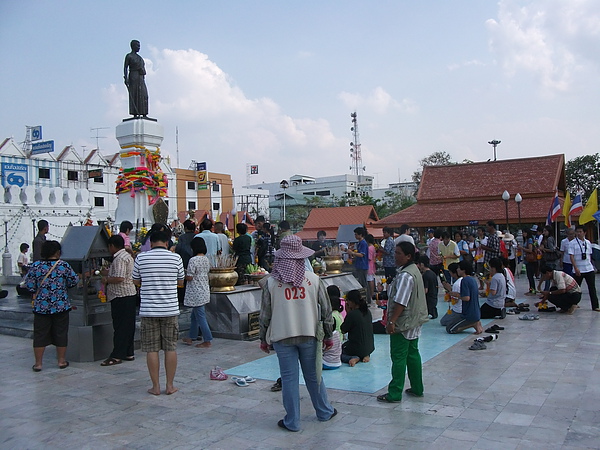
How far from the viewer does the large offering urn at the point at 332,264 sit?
11.7 meters

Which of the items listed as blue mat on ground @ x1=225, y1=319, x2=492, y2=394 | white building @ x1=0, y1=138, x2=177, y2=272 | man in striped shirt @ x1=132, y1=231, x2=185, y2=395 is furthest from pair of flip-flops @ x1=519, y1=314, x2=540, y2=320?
white building @ x1=0, y1=138, x2=177, y2=272

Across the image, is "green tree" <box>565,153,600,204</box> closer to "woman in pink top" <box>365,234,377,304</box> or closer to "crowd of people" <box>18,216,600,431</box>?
"crowd of people" <box>18,216,600,431</box>

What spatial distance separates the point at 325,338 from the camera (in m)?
4.48

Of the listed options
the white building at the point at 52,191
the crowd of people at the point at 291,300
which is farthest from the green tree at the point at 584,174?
the white building at the point at 52,191

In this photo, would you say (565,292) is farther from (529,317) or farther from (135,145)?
(135,145)

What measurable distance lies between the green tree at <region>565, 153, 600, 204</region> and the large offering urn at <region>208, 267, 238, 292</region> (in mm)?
28608

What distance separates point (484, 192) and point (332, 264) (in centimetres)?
1369

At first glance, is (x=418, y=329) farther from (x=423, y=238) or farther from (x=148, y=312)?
(x=423, y=238)

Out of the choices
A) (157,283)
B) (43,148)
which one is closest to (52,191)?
(43,148)

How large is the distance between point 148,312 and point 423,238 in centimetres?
2002

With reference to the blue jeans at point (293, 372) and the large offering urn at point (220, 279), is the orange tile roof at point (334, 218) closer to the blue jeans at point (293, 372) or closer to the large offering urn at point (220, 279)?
the large offering urn at point (220, 279)

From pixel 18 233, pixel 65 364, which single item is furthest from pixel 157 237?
pixel 18 233

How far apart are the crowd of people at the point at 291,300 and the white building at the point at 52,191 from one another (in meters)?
10.6

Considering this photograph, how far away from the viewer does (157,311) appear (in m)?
5.34
